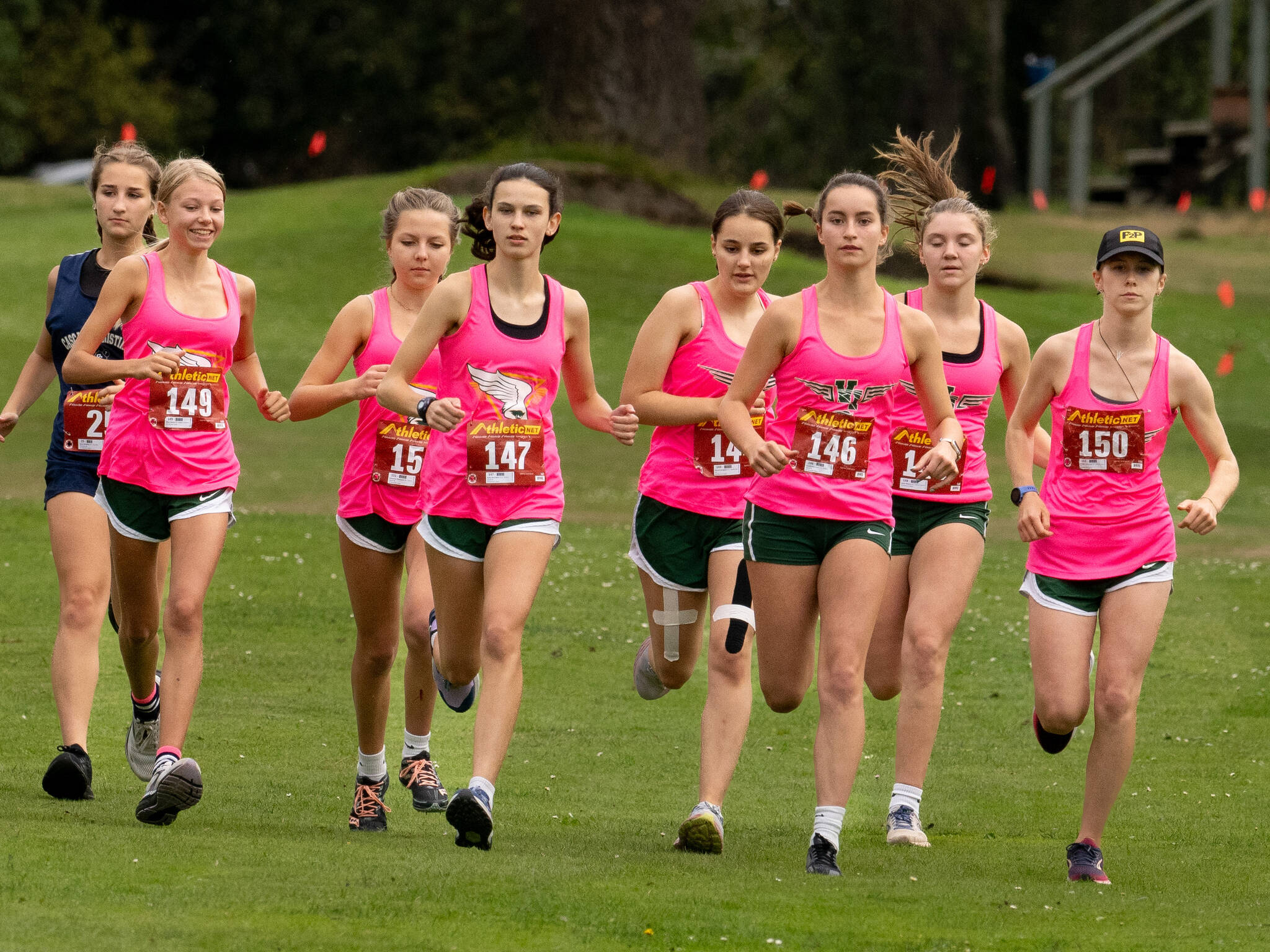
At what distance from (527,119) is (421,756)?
39618mm

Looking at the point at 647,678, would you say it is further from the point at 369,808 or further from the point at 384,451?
the point at 384,451

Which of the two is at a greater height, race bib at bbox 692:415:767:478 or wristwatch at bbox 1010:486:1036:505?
race bib at bbox 692:415:767:478

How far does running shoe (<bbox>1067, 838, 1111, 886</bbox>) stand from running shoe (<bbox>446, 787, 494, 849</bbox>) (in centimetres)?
186

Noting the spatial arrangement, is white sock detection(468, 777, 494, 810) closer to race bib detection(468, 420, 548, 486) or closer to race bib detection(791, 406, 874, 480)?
race bib detection(468, 420, 548, 486)

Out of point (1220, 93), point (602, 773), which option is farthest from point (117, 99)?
point (602, 773)

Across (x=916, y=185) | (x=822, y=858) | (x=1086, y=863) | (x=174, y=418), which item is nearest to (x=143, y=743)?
(x=174, y=418)

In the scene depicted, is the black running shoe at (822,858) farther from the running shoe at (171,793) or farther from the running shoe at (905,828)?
the running shoe at (171,793)

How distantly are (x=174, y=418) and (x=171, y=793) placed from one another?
4.21 feet

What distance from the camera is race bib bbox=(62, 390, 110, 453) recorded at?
6.98 m

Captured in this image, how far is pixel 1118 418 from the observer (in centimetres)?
628

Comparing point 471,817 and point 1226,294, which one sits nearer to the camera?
point 471,817

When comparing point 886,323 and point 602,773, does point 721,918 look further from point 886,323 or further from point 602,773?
point 602,773

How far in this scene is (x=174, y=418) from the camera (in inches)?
258

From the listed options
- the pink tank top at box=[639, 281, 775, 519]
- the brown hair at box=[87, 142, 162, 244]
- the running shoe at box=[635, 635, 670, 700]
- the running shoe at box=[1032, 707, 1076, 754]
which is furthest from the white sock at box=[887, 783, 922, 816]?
the brown hair at box=[87, 142, 162, 244]
